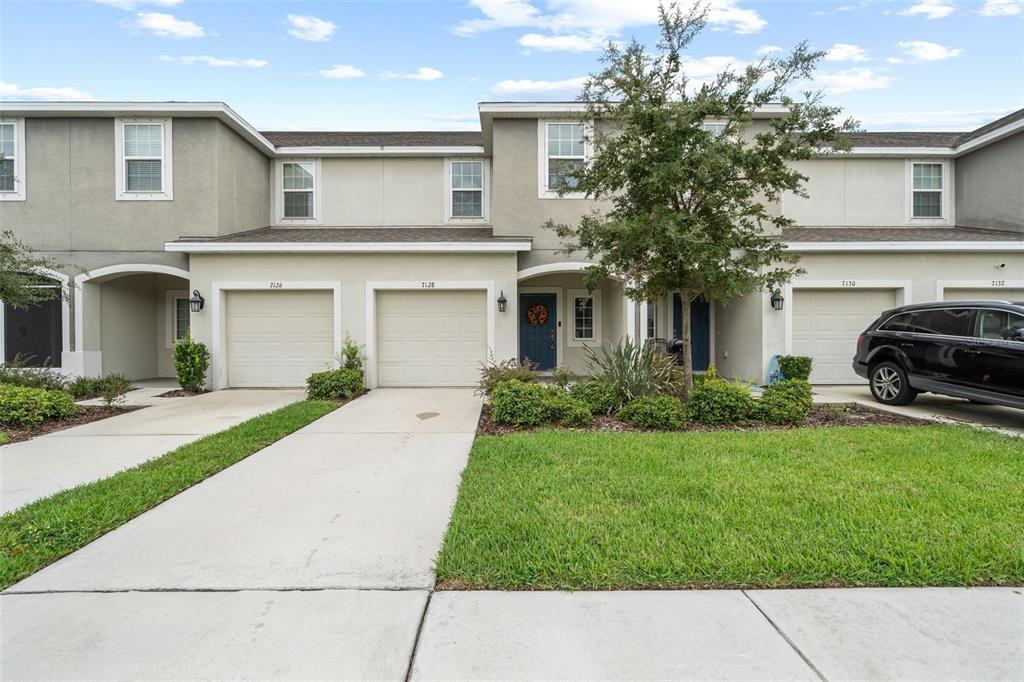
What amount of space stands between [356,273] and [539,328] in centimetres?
517

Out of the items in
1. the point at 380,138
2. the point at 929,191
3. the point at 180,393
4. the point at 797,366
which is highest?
the point at 380,138

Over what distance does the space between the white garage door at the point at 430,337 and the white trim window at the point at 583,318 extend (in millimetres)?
3294

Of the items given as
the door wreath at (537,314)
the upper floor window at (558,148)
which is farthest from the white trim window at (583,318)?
the upper floor window at (558,148)

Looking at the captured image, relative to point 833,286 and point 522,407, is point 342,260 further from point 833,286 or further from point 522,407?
point 833,286

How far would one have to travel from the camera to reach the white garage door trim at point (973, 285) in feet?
34.8

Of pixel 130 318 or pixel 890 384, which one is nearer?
pixel 890 384

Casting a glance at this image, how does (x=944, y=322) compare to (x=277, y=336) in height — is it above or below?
above

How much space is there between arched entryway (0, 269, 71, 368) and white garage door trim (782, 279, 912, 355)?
53.1 ft

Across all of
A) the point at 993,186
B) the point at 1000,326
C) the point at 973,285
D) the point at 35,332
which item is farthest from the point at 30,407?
the point at 993,186

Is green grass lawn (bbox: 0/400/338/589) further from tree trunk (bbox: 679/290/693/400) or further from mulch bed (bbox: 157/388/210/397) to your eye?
tree trunk (bbox: 679/290/693/400)

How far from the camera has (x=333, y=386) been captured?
372 inches

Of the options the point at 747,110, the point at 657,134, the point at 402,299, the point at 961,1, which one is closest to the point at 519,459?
the point at 657,134

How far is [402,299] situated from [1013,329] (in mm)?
10522

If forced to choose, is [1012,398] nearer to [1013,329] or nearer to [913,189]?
[1013,329]
